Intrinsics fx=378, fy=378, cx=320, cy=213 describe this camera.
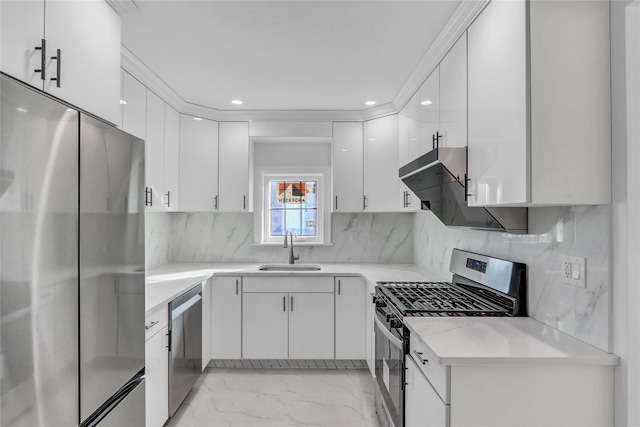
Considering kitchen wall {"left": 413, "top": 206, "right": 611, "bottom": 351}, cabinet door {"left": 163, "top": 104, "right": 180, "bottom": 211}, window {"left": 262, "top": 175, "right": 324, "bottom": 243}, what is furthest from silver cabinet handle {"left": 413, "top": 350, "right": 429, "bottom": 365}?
window {"left": 262, "top": 175, "right": 324, "bottom": 243}

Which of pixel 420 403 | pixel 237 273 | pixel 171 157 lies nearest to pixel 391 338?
pixel 420 403

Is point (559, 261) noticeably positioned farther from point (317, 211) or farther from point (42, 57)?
point (317, 211)

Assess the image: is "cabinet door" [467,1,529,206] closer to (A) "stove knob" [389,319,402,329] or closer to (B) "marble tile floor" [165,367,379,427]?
(A) "stove knob" [389,319,402,329]

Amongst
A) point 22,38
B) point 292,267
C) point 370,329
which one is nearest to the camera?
point 22,38

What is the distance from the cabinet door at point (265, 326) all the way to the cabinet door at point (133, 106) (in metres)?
1.62

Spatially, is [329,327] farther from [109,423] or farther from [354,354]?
[109,423]

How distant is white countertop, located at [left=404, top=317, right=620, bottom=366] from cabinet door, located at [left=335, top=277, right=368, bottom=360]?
1570 mm

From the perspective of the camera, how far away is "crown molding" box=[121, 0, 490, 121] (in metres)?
1.79

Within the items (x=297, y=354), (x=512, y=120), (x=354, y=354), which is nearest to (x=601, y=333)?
(x=512, y=120)

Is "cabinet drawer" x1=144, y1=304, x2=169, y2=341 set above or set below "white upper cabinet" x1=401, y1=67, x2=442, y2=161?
below

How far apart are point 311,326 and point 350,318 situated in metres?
0.35

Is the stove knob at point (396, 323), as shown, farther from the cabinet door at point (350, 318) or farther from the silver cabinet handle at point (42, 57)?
the silver cabinet handle at point (42, 57)

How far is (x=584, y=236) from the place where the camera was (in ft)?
4.70

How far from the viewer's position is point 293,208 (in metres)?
4.11
